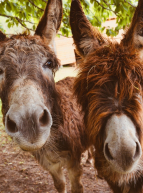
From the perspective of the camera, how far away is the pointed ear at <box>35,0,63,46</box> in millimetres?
2707

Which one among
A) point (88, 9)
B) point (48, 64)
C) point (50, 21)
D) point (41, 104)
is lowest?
point (41, 104)

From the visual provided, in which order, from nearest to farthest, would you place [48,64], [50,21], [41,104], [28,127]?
[28,127] < [41,104] < [48,64] < [50,21]

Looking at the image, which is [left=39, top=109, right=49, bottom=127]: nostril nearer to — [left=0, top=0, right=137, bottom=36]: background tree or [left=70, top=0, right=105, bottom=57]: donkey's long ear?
[left=70, top=0, right=105, bottom=57]: donkey's long ear

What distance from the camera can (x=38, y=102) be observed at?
1.92 meters

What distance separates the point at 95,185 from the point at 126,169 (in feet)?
10.3

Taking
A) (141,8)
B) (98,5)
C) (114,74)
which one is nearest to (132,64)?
(114,74)

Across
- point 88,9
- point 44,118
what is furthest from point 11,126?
point 88,9

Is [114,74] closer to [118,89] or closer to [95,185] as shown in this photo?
[118,89]

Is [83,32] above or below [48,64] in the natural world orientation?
above

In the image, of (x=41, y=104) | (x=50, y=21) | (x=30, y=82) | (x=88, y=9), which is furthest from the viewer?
(x=88, y=9)

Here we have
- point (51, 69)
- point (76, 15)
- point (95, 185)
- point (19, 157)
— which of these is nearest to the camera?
point (76, 15)

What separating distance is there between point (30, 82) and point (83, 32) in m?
1.06

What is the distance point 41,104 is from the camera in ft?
6.33

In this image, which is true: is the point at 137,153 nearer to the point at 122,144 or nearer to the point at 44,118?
the point at 122,144
